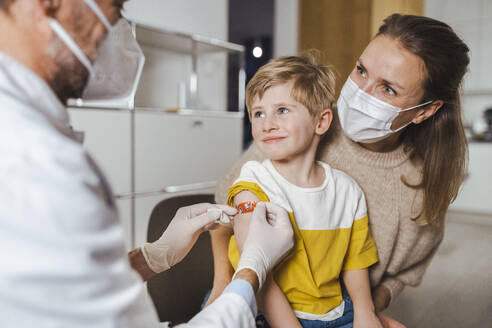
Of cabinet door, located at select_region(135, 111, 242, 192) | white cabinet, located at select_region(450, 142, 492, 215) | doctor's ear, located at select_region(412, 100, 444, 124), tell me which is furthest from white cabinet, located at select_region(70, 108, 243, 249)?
white cabinet, located at select_region(450, 142, 492, 215)

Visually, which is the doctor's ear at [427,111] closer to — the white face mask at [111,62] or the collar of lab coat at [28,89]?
the white face mask at [111,62]

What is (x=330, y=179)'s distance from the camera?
0.82m

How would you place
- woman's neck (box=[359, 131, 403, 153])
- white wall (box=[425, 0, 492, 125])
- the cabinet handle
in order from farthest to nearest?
1. white wall (box=[425, 0, 492, 125])
2. the cabinet handle
3. woman's neck (box=[359, 131, 403, 153])

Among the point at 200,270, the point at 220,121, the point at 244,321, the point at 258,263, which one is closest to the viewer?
the point at 244,321

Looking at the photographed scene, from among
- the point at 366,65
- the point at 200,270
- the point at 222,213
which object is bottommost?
the point at 200,270

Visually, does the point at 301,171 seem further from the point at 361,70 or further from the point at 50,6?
the point at 50,6

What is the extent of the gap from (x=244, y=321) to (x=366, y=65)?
0.55 meters

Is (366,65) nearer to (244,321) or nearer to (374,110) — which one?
(374,110)

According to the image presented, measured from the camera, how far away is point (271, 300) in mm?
704

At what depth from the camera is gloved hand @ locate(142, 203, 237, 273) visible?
2.16 feet

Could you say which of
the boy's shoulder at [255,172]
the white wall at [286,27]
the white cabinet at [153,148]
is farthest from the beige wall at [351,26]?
the white wall at [286,27]

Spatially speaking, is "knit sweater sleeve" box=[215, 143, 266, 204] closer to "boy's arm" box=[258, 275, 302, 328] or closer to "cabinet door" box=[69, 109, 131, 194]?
"boy's arm" box=[258, 275, 302, 328]

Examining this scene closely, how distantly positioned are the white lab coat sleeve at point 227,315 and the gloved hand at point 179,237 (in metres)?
0.18

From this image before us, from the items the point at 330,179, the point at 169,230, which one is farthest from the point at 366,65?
the point at 169,230
